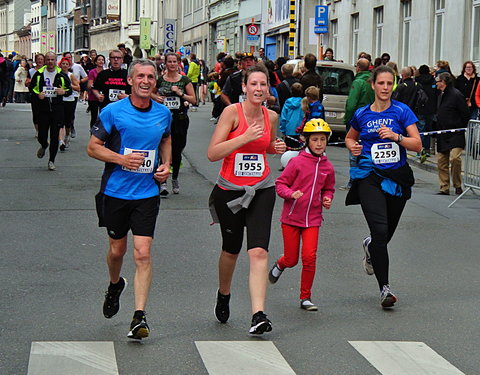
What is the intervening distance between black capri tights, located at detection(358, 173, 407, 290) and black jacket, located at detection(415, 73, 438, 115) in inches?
551

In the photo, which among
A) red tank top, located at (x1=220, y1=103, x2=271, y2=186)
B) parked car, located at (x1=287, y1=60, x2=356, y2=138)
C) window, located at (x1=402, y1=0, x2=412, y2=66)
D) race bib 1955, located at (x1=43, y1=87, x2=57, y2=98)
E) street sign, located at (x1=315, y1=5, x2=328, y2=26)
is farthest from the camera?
street sign, located at (x1=315, y1=5, x2=328, y2=26)

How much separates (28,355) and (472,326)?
306cm

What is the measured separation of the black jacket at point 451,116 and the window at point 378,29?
18.3m

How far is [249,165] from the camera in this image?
734 centimetres

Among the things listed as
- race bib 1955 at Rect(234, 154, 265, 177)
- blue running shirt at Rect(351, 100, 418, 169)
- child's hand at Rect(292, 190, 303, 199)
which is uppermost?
blue running shirt at Rect(351, 100, 418, 169)

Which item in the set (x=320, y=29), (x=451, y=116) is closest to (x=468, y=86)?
(x=451, y=116)

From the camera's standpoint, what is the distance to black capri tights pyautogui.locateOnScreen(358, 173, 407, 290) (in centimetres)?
848

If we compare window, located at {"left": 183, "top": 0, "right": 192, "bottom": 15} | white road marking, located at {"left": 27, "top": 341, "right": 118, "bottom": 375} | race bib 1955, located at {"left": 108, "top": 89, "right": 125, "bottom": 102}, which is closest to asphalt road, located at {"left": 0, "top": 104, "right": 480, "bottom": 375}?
white road marking, located at {"left": 27, "top": 341, "right": 118, "bottom": 375}

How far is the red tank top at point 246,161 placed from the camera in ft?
24.0

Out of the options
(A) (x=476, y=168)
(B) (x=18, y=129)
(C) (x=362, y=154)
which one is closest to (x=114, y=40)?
(B) (x=18, y=129)

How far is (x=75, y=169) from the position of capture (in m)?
18.3

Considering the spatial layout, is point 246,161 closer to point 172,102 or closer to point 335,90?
point 172,102

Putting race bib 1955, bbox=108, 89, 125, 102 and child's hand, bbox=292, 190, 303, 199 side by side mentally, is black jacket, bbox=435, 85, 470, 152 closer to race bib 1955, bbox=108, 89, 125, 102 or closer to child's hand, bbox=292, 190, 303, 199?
race bib 1955, bbox=108, 89, 125, 102

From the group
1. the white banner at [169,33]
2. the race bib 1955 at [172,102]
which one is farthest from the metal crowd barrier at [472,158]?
the white banner at [169,33]
